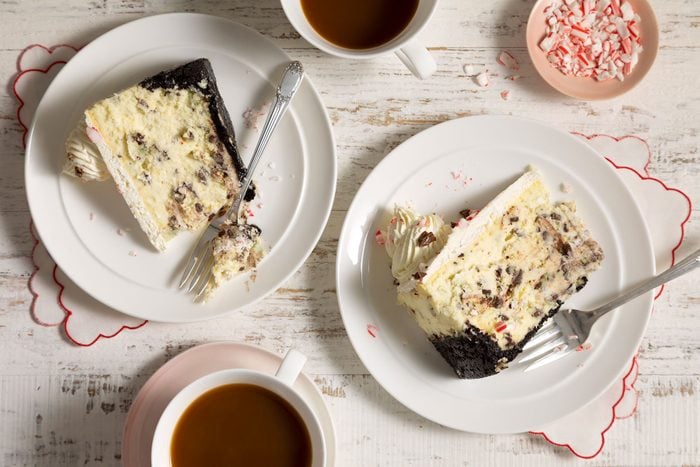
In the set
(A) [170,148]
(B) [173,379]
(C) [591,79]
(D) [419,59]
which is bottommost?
(B) [173,379]

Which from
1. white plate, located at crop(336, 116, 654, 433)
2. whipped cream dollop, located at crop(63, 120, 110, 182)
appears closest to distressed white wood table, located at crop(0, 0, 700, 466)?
white plate, located at crop(336, 116, 654, 433)

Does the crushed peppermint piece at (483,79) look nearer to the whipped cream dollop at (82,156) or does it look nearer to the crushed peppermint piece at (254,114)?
the crushed peppermint piece at (254,114)

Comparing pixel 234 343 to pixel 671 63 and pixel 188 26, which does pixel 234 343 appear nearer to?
pixel 188 26

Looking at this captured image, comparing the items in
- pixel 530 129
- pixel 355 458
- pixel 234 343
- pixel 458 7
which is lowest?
pixel 355 458

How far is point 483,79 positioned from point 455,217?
0.55 meters

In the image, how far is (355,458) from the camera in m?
2.59

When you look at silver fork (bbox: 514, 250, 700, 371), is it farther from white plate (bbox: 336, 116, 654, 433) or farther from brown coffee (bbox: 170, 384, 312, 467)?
brown coffee (bbox: 170, 384, 312, 467)

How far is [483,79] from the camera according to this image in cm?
260

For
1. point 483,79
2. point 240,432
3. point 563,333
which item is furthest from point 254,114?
point 563,333

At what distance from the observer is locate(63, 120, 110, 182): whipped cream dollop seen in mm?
2318

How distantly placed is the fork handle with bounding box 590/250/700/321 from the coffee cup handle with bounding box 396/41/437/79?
1.08m

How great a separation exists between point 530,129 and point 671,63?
671 millimetres

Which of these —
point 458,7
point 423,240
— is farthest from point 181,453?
point 458,7

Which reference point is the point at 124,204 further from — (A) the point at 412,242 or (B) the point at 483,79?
(B) the point at 483,79
